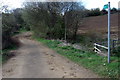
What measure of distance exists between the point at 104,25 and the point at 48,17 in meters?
13.7

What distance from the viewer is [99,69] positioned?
6.78 m

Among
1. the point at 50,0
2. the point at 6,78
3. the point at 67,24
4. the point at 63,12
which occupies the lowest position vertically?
the point at 6,78

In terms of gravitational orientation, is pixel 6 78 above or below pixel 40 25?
below

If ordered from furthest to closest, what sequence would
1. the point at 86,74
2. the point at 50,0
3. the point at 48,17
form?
the point at 48,17 < the point at 50,0 < the point at 86,74

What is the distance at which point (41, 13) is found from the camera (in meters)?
25.9

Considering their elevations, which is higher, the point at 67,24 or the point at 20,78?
the point at 67,24

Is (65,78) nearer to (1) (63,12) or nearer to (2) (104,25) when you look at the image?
(1) (63,12)

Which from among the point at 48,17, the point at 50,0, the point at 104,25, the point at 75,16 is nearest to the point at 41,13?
the point at 48,17

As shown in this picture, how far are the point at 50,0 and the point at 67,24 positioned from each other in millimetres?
4171

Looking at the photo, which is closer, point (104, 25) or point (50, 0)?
point (50, 0)

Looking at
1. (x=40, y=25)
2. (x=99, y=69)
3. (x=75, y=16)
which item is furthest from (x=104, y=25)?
(x=99, y=69)

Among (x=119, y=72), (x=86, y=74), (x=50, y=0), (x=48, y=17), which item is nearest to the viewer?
(x=119, y=72)

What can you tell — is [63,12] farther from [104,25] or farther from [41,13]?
[104,25]

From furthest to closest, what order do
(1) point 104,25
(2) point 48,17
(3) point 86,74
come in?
(1) point 104,25 → (2) point 48,17 → (3) point 86,74
